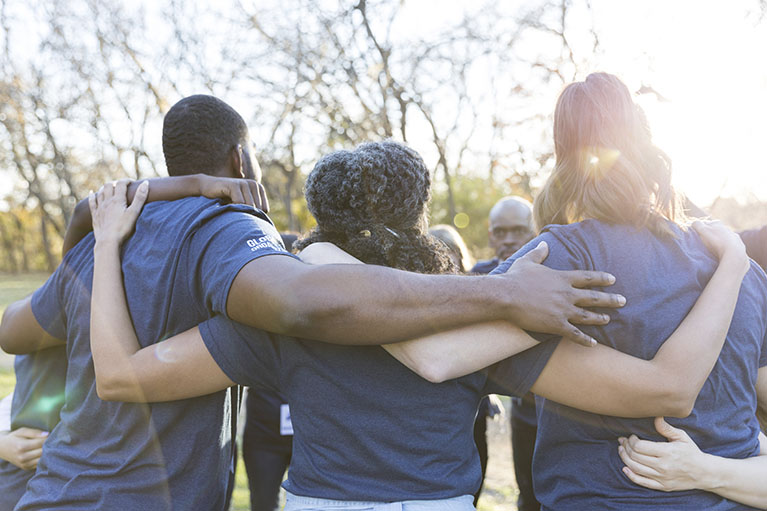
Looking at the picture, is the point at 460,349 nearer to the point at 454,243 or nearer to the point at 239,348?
the point at 239,348

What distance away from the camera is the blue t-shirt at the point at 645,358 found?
174cm

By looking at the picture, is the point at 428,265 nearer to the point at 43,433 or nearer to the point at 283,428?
the point at 43,433

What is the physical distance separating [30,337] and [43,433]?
351mm

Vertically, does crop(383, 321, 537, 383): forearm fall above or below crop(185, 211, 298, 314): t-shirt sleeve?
below

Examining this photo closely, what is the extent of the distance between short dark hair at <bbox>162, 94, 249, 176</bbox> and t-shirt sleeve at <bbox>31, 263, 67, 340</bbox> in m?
0.56

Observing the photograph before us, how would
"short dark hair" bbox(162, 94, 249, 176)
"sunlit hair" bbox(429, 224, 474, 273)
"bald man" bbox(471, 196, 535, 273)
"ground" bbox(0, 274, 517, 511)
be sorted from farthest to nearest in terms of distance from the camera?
"ground" bbox(0, 274, 517, 511), "bald man" bbox(471, 196, 535, 273), "sunlit hair" bbox(429, 224, 474, 273), "short dark hair" bbox(162, 94, 249, 176)

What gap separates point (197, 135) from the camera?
2.29m

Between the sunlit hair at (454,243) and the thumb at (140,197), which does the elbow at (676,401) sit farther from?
the sunlit hair at (454,243)

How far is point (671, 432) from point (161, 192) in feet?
5.78

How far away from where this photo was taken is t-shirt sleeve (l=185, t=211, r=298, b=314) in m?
1.70

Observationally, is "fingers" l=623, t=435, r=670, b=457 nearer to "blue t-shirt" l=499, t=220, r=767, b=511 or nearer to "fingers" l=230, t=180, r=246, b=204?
"blue t-shirt" l=499, t=220, r=767, b=511

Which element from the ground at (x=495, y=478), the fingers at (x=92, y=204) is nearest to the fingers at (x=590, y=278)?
the fingers at (x=92, y=204)

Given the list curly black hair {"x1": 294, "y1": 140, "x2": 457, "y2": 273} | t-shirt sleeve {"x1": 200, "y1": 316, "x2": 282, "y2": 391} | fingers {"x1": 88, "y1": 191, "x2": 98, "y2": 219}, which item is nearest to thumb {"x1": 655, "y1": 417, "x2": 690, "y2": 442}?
curly black hair {"x1": 294, "y1": 140, "x2": 457, "y2": 273}

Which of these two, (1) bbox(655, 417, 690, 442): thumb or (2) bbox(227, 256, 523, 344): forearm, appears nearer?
(2) bbox(227, 256, 523, 344): forearm
